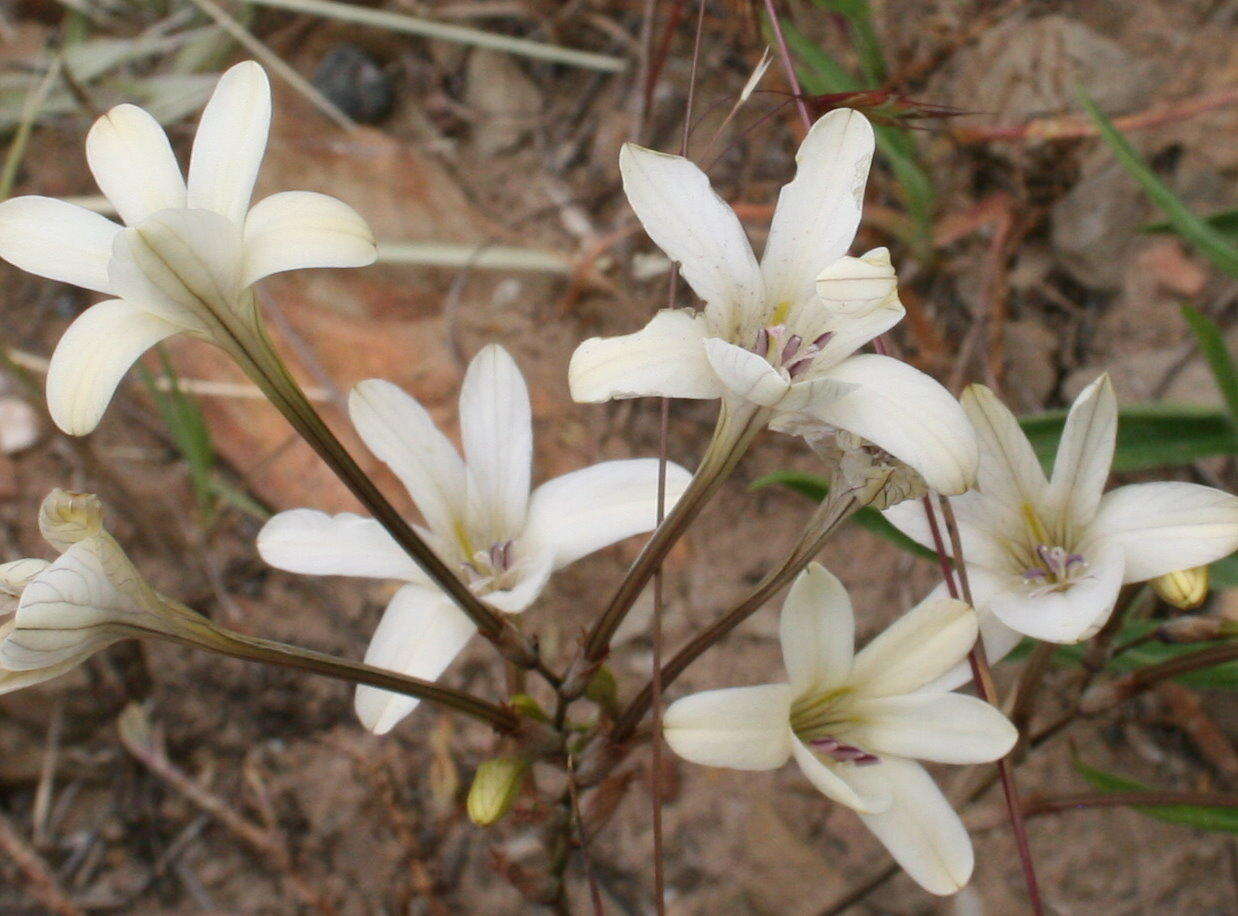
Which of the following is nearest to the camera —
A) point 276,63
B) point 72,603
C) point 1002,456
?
point 72,603

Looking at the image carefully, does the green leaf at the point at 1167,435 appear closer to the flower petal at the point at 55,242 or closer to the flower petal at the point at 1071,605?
the flower petal at the point at 1071,605

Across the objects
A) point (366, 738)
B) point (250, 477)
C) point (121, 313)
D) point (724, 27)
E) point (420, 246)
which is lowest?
point (366, 738)

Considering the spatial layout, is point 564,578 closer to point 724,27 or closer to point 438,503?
point 438,503

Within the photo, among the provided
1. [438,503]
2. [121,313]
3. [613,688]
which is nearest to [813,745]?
[613,688]

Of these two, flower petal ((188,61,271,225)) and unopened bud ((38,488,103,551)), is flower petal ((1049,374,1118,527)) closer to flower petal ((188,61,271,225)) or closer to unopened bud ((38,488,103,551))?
flower petal ((188,61,271,225))

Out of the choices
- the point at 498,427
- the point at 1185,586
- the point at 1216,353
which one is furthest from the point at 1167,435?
the point at 498,427

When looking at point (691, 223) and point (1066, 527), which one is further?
point (1066, 527)

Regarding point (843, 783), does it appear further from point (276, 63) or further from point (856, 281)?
point (276, 63)

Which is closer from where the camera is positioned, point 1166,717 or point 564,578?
point 1166,717
